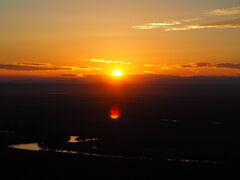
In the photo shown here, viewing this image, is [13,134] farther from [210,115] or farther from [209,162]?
[210,115]

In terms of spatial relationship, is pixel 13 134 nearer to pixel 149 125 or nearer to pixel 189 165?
pixel 149 125

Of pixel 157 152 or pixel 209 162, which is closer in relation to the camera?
pixel 209 162

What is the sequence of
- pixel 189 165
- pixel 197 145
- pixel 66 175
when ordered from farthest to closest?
1. pixel 197 145
2. pixel 189 165
3. pixel 66 175

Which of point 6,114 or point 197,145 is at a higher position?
point 6,114

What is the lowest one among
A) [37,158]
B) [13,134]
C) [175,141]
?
[37,158]

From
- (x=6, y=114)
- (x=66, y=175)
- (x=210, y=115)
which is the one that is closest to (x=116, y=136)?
(x=66, y=175)

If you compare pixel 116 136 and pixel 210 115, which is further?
pixel 210 115

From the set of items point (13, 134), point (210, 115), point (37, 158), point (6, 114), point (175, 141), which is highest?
point (6, 114)

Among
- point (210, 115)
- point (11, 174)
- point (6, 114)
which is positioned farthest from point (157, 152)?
point (6, 114)

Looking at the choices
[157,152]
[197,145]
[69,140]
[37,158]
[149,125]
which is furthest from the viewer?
[149,125]
